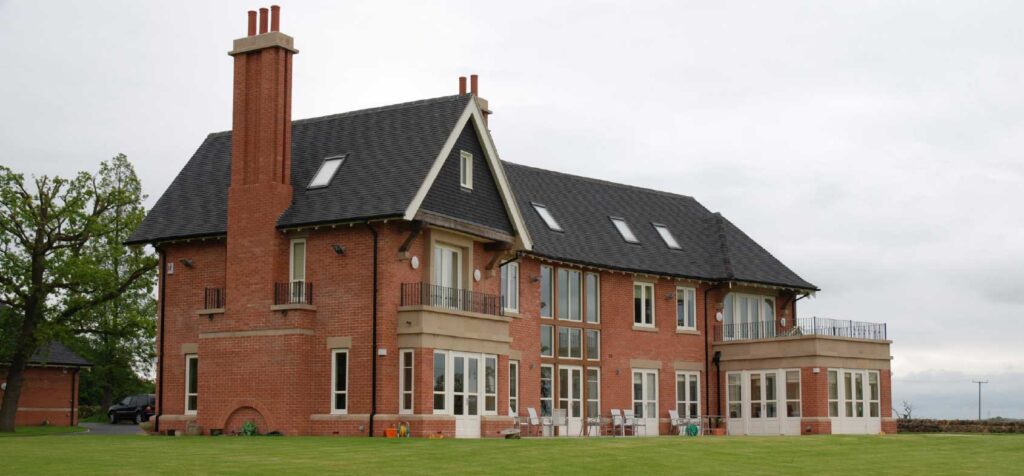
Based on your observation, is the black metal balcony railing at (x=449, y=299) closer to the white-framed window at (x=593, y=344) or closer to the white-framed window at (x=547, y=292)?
the white-framed window at (x=547, y=292)

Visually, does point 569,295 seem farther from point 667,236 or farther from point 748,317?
point 748,317

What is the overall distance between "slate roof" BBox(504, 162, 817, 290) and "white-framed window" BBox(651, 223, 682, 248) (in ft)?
0.73

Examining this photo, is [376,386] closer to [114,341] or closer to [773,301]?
[773,301]

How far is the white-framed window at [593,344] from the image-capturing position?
143 feet

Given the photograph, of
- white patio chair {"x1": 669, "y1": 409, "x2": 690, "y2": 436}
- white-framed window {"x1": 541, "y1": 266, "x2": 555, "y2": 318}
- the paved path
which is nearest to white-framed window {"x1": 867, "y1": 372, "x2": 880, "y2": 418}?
white patio chair {"x1": 669, "y1": 409, "x2": 690, "y2": 436}

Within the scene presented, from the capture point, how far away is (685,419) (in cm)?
4562

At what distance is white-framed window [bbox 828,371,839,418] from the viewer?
44.5 meters

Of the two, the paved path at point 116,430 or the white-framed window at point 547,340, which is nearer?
the white-framed window at point 547,340

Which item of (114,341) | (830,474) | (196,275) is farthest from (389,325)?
(114,341)

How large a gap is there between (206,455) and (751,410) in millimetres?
26126

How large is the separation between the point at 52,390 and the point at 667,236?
28053mm

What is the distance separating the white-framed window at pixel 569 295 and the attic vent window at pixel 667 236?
6.14 m

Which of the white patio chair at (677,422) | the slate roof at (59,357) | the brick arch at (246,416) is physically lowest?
the white patio chair at (677,422)

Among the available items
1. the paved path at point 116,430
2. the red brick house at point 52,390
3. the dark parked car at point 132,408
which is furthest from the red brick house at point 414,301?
the dark parked car at point 132,408
